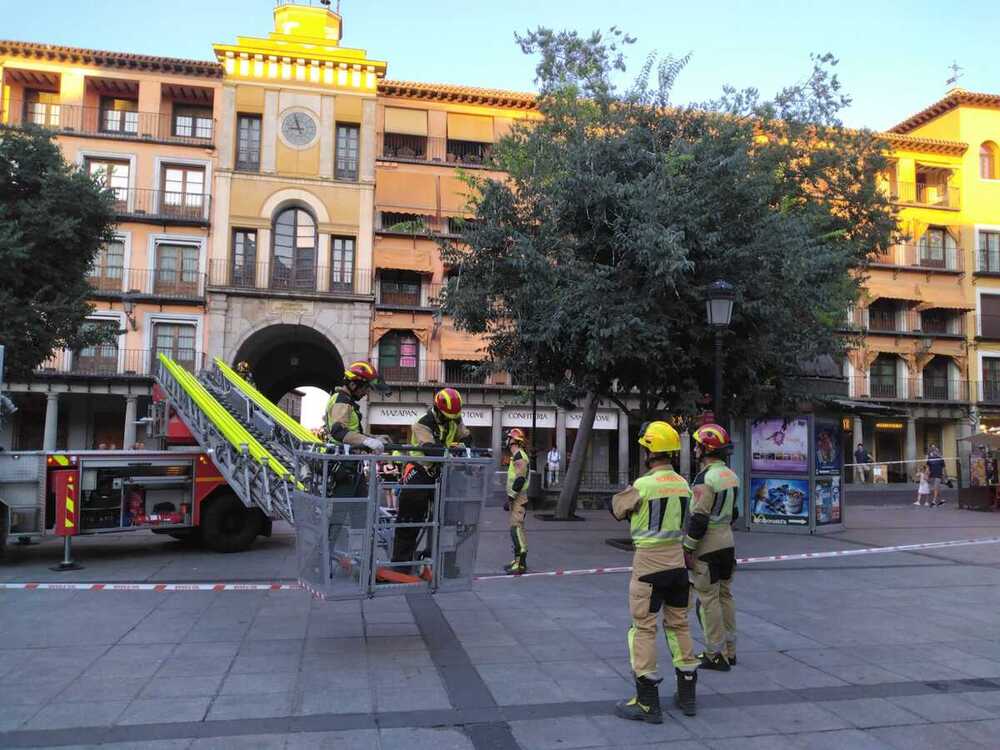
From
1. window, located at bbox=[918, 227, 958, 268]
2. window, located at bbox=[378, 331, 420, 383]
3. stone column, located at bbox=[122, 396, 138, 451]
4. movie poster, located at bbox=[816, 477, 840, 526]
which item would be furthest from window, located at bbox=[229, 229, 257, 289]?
window, located at bbox=[918, 227, 958, 268]

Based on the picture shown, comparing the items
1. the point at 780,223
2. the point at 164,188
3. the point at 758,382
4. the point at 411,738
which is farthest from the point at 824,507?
the point at 164,188

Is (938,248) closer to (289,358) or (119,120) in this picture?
(289,358)

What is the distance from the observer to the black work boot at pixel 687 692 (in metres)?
4.89

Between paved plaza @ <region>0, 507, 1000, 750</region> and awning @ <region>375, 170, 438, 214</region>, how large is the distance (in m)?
24.4

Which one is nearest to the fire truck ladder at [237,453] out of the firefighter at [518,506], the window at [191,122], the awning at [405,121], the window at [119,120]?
the firefighter at [518,506]

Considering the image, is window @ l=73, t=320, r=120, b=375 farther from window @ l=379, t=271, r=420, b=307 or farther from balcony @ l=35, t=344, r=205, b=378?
window @ l=379, t=271, r=420, b=307

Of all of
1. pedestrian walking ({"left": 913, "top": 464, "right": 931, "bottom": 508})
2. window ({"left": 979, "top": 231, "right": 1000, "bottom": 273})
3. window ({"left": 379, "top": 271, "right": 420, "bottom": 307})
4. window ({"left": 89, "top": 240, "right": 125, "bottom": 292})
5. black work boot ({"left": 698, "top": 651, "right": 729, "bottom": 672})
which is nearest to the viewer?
black work boot ({"left": 698, "top": 651, "right": 729, "bottom": 672})

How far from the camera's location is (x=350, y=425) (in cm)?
668

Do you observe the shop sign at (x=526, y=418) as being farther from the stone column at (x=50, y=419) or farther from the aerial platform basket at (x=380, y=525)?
the aerial platform basket at (x=380, y=525)

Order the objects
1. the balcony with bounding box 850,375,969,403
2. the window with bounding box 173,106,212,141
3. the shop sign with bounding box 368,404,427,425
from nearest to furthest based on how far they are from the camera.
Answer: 1. the window with bounding box 173,106,212,141
2. the shop sign with bounding box 368,404,427,425
3. the balcony with bounding box 850,375,969,403

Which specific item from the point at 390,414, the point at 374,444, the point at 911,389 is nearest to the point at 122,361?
the point at 390,414

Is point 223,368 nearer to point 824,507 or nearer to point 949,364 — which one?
point 824,507

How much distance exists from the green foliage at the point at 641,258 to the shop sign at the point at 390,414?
1890cm

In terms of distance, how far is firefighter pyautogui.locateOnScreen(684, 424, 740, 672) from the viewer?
5.88 meters
